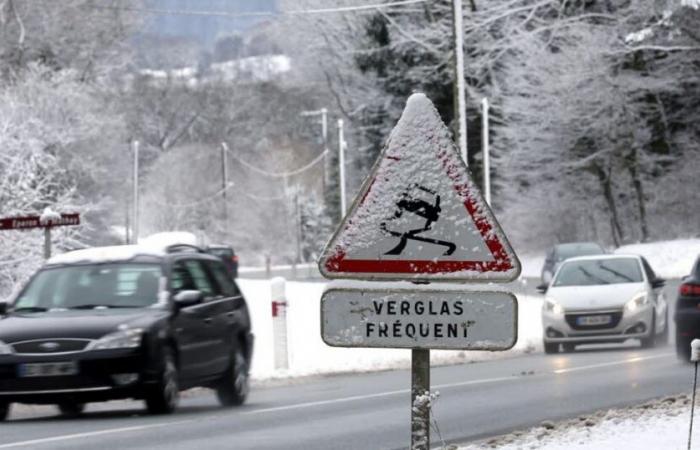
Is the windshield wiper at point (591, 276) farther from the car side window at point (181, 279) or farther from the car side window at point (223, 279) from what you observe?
the car side window at point (181, 279)

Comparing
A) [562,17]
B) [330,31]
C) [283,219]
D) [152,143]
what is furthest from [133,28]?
[152,143]

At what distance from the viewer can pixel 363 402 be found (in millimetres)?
18281

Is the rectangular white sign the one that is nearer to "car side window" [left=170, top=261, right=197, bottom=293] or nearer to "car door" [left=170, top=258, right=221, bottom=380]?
"car door" [left=170, top=258, right=221, bottom=380]

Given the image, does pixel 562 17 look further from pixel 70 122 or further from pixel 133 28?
pixel 133 28

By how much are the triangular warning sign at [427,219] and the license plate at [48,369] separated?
8.62 metres

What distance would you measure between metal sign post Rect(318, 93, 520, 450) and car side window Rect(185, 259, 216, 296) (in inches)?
424

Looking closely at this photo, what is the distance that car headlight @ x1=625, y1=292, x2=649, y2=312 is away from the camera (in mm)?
27047

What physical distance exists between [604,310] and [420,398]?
1984 centimetres

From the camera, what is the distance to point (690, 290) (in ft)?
70.8

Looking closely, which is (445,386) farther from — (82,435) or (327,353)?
(327,353)

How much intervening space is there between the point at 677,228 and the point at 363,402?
48759 mm

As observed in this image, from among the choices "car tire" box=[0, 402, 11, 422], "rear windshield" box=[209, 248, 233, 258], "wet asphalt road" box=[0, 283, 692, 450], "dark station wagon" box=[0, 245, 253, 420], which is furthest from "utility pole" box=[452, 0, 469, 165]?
"rear windshield" box=[209, 248, 233, 258]

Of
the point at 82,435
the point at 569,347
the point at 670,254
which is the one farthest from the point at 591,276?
the point at 670,254

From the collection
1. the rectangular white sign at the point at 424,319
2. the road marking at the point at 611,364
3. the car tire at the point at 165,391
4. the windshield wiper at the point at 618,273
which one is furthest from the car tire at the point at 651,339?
the rectangular white sign at the point at 424,319
